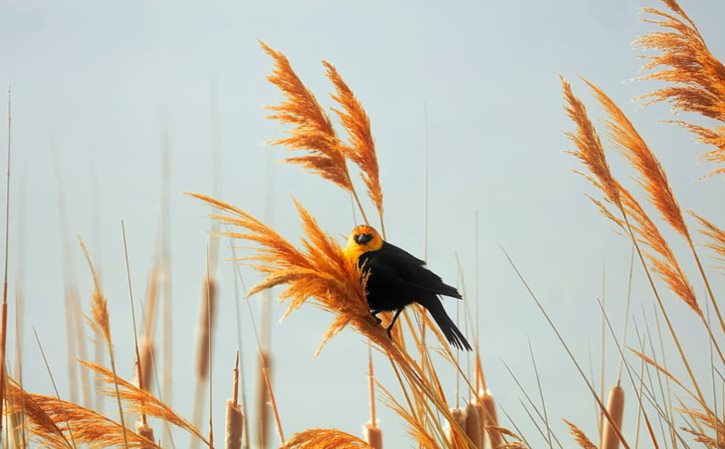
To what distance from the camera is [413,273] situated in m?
2.29

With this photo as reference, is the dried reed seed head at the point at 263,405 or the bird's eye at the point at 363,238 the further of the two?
the bird's eye at the point at 363,238

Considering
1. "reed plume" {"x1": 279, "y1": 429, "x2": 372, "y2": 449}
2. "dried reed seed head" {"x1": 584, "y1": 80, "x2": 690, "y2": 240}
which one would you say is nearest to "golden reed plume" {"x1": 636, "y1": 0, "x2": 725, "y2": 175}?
"dried reed seed head" {"x1": 584, "y1": 80, "x2": 690, "y2": 240}

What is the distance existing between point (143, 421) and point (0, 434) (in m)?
0.42

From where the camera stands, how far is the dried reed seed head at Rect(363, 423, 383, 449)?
273cm

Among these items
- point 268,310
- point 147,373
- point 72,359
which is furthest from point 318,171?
point 72,359

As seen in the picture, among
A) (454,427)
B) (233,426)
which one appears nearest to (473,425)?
(454,427)

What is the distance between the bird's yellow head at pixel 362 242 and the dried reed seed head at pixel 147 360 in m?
0.74

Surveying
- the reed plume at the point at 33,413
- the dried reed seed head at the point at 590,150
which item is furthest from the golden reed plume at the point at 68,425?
the dried reed seed head at the point at 590,150

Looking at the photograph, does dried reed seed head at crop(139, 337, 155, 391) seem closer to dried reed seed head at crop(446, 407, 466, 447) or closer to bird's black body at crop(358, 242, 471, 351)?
bird's black body at crop(358, 242, 471, 351)

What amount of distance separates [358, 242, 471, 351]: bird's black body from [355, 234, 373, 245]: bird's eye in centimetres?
7

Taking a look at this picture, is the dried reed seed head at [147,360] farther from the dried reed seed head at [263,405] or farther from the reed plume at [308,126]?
the reed plume at [308,126]

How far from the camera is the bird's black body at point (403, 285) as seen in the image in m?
2.27

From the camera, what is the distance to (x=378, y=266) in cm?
229

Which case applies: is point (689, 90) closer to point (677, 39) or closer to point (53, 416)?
point (677, 39)
